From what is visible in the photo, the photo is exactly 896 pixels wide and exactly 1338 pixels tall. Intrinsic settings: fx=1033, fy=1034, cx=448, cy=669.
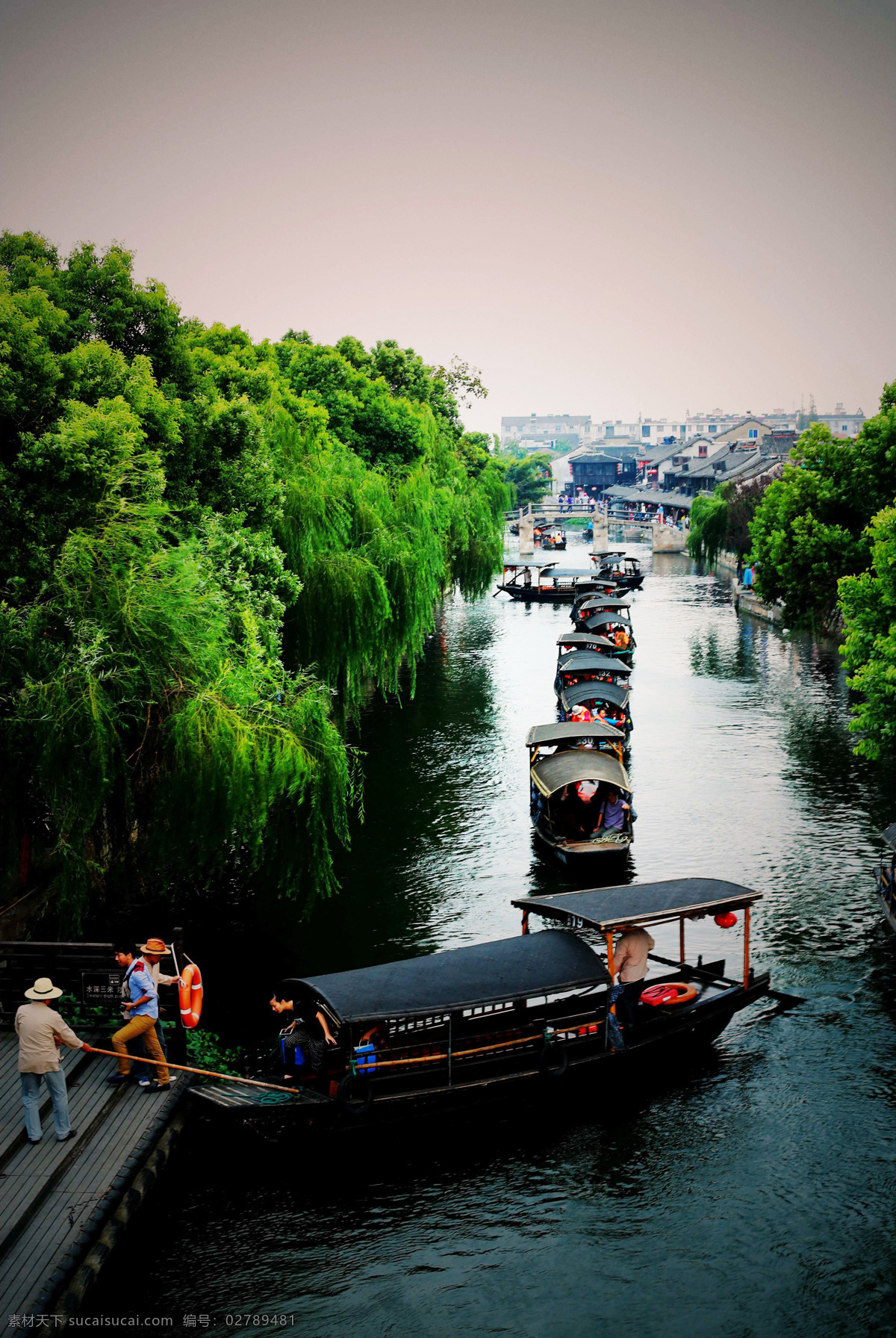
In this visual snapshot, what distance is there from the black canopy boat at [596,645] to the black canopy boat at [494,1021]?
79.6 ft

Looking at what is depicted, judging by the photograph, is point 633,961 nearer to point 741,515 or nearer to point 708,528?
point 741,515

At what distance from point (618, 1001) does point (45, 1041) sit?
6957mm

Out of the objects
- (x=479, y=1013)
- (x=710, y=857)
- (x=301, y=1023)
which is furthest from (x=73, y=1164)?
(x=710, y=857)

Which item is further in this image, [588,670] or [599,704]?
[588,670]

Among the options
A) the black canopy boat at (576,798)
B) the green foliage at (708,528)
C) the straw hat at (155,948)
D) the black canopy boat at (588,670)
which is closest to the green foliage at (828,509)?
the black canopy boat at (588,670)

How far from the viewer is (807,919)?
18.6 metres

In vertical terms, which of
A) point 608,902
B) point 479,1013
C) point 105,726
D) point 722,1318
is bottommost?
point 722,1318

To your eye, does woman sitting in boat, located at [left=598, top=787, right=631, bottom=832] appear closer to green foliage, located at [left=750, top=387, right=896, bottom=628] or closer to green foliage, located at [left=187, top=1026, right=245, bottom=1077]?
green foliage, located at [left=187, top=1026, right=245, bottom=1077]

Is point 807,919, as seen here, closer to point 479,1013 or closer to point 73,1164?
point 479,1013

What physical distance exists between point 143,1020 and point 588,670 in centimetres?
2415

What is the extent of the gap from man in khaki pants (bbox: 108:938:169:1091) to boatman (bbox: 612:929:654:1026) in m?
5.72

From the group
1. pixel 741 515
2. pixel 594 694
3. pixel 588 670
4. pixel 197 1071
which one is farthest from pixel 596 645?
pixel 741 515

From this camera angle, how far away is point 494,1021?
1354 cm

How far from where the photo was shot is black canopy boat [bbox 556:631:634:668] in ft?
128
